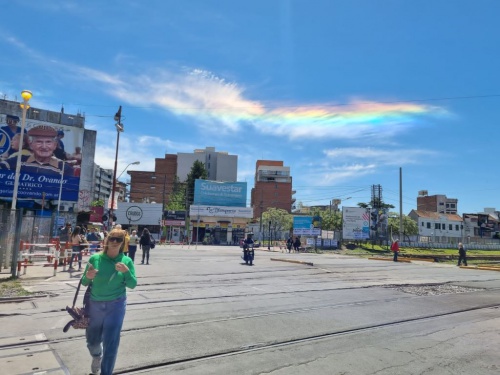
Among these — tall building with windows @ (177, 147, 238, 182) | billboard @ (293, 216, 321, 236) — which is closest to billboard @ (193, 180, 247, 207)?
billboard @ (293, 216, 321, 236)

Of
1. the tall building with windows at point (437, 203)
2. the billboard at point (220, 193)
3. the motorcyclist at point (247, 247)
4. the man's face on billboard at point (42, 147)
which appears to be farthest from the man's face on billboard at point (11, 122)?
the tall building with windows at point (437, 203)

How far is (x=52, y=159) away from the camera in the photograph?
38.3 m

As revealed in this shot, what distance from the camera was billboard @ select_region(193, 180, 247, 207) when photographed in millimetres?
66750

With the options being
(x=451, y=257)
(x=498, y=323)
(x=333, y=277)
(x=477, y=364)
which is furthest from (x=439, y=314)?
(x=451, y=257)

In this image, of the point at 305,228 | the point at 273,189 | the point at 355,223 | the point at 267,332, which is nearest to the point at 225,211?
the point at 305,228

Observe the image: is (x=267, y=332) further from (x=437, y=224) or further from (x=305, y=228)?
(x=437, y=224)

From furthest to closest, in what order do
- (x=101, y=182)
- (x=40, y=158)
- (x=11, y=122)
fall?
(x=101, y=182) → (x=40, y=158) → (x=11, y=122)

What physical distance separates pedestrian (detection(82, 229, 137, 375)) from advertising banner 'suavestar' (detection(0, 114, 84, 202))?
33.4m

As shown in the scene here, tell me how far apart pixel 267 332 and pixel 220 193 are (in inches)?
2394

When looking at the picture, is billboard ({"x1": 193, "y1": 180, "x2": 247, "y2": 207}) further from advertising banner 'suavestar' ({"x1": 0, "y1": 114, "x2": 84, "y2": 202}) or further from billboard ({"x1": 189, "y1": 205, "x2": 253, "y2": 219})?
advertising banner 'suavestar' ({"x1": 0, "y1": 114, "x2": 84, "y2": 202})

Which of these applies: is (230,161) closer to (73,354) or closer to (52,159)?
(52,159)

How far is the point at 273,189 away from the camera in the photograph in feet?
418

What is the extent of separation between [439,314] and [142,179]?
121 meters

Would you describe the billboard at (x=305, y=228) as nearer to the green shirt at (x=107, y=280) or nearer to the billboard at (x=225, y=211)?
the billboard at (x=225, y=211)
